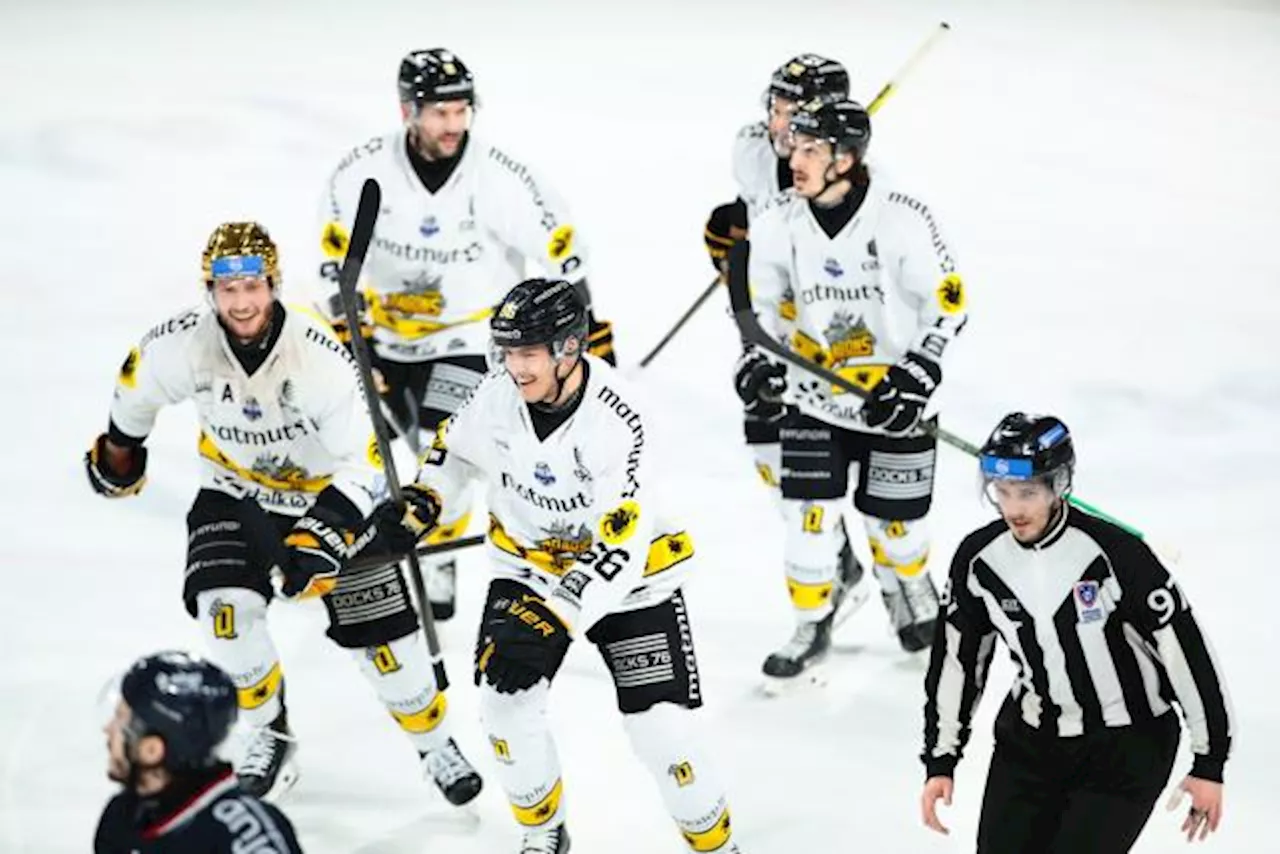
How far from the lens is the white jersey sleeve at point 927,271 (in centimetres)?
464

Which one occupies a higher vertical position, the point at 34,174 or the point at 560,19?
the point at 560,19

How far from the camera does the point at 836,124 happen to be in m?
4.55

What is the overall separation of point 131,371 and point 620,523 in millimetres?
1048

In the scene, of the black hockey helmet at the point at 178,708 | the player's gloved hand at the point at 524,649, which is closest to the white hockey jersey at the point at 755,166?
the player's gloved hand at the point at 524,649

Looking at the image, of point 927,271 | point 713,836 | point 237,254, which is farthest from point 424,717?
point 927,271

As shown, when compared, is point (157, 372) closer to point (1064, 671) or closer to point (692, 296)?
point (1064, 671)

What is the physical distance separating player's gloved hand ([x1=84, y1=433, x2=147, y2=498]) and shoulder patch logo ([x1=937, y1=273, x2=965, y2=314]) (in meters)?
1.59

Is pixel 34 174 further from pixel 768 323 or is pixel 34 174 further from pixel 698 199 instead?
pixel 768 323

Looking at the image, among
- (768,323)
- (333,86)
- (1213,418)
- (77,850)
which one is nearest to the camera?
(77,850)

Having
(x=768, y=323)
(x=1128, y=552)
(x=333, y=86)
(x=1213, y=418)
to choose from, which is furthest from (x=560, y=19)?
(x=1128, y=552)

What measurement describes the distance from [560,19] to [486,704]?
605 cm

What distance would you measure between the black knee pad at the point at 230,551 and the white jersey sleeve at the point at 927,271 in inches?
53.7

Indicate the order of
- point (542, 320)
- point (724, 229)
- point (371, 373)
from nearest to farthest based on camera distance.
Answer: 1. point (542, 320)
2. point (371, 373)
3. point (724, 229)

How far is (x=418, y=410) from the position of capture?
17.1 feet
